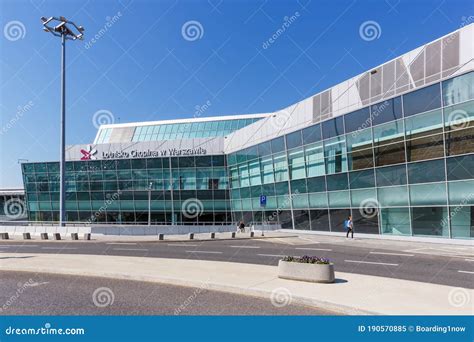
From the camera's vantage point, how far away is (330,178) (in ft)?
101

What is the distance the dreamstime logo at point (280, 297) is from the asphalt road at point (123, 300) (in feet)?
0.15

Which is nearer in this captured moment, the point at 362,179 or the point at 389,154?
the point at 389,154

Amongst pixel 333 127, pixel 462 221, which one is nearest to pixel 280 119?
pixel 333 127

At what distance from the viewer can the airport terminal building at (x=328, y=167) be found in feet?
70.7

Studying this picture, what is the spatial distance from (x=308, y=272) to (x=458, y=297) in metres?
3.55

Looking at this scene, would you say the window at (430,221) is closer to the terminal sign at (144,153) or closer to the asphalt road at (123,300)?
the asphalt road at (123,300)

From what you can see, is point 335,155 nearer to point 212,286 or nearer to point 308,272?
point 308,272

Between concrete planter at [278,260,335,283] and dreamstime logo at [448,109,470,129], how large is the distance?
1535 cm

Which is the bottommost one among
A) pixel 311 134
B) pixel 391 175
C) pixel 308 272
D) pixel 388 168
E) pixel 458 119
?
pixel 308 272

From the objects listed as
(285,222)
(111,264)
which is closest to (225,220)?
(285,222)

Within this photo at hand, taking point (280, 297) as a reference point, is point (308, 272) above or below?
above

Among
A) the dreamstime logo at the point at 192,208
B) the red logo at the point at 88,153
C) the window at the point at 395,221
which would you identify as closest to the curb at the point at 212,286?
the window at the point at 395,221

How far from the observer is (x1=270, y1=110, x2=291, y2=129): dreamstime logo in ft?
118
